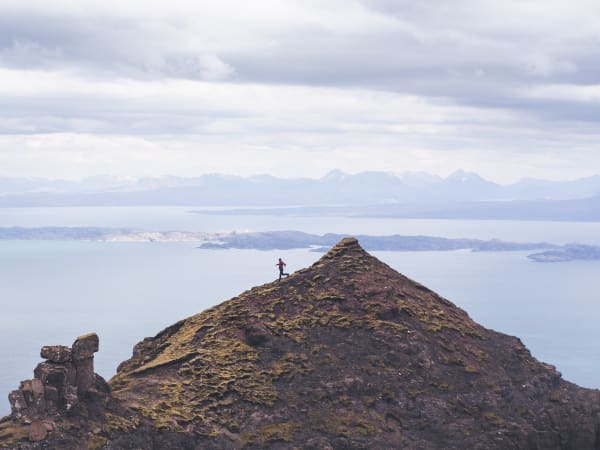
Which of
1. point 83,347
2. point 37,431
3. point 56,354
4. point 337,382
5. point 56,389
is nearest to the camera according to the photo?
point 37,431

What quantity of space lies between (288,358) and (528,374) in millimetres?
18611

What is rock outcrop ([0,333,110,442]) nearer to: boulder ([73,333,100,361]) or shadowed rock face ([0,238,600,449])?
boulder ([73,333,100,361])

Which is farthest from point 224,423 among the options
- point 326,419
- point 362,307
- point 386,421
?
point 362,307

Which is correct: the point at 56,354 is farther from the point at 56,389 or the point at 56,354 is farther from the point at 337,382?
the point at 337,382

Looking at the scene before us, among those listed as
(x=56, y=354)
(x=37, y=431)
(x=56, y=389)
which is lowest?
(x=37, y=431)

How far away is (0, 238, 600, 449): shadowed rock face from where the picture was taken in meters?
56.9

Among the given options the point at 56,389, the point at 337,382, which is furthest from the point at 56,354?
the point at 337,382

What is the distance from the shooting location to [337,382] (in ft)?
202

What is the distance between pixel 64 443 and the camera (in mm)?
49406

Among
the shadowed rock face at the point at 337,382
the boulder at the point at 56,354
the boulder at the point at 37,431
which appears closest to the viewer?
the boulder at the point at 37,431

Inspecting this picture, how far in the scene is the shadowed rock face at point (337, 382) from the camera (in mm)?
56938

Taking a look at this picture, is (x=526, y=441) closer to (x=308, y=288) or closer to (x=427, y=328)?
(x=427, y=328)

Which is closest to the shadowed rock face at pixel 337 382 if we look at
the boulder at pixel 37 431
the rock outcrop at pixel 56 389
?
the rock outcrop at pixel 56 389

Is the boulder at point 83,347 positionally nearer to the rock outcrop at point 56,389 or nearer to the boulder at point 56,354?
the rock outcrop at point 56,389
